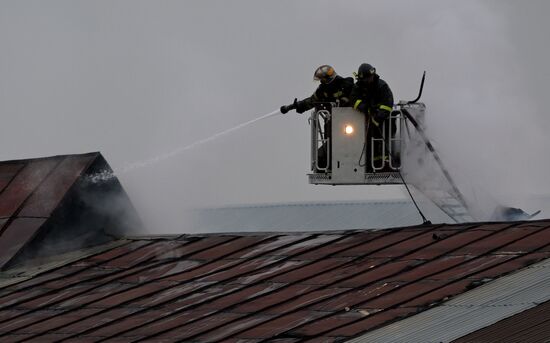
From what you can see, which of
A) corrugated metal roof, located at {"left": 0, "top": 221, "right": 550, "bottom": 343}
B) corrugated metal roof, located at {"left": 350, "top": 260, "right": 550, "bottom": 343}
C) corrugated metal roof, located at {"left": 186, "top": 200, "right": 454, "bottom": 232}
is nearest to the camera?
corrugated metal roof, located at {"left": 350, "top": 260, "right": 550, "bottom": 343}

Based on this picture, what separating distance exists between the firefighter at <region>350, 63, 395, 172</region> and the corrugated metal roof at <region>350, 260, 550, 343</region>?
9.25 meters

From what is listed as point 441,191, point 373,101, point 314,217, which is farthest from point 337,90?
point 314,217

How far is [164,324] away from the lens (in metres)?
19.6

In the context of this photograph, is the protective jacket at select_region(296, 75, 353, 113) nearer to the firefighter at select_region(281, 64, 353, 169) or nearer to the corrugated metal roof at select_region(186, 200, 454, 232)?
the firefighter at select_region(281, 64, 353, 169)

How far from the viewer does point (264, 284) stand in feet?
69.2

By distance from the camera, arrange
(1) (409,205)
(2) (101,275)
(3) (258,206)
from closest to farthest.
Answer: (2) (101,275), (1) (409,205), (3) (258,206)

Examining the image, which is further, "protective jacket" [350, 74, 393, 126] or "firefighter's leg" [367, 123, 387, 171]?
"firefighter's leg" [367, 123, 387, 171]

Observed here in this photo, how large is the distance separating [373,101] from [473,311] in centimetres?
1063

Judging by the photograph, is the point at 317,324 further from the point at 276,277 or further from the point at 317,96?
the point at 317,96

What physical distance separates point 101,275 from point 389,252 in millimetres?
5854

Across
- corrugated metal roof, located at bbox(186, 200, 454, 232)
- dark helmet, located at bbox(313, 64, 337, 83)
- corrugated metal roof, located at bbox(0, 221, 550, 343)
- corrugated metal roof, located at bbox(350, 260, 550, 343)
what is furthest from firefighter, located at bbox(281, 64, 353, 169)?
corrugated metal roof, located at bbox(186, 200, 454, 232)

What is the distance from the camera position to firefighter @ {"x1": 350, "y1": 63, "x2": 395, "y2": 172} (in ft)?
86.3

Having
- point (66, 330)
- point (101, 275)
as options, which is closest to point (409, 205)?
point (101, 275)

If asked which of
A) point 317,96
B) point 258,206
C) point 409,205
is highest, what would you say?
point 258,206
